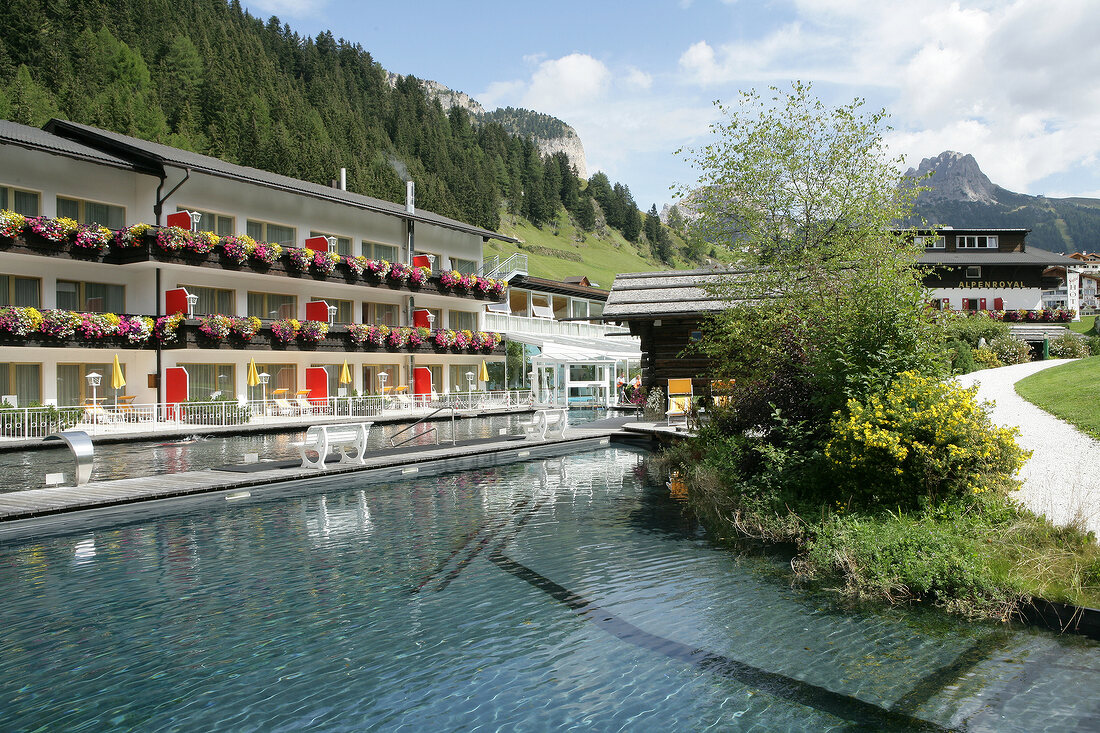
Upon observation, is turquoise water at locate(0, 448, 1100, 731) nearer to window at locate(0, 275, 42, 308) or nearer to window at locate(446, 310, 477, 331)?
window at locate(0, 275, 42, 308)

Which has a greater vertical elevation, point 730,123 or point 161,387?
point 730,123

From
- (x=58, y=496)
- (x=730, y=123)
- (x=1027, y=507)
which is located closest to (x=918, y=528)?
(x=1027, y=507)

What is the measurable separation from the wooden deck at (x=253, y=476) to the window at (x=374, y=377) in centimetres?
1819

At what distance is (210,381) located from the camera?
98.0ft

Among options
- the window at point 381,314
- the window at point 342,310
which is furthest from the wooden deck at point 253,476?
the window at point 381,314

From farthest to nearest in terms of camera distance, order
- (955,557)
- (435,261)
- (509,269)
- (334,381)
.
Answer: (509,269) < (435,261) < (334,381) < (955,557)

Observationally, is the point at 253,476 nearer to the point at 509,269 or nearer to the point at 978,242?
the point at 509,269

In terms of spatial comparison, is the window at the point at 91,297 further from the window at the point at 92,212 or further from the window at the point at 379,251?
the window at the point at 379,251

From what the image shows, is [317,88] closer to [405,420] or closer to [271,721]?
[405,420]

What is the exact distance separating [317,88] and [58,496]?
95988mm

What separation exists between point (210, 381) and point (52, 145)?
381 inches

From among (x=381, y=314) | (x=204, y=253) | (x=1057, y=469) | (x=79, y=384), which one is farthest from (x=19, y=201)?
(x=1057, y=469)

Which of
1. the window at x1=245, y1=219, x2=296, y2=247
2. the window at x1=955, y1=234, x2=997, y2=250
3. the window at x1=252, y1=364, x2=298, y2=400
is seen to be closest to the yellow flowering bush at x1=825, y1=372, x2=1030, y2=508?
the window at x1=252, y1=364, x2=298, y2=400

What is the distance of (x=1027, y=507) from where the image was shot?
7.91 meters
